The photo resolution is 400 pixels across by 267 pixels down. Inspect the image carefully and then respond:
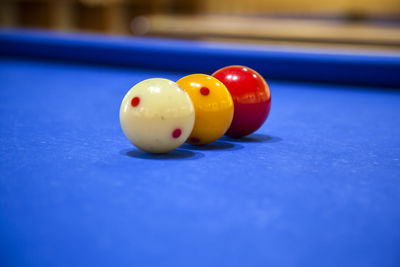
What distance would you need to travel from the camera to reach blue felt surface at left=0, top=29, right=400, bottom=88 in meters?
4.01

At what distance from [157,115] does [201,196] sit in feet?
1.53

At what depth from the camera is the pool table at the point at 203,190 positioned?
112cm

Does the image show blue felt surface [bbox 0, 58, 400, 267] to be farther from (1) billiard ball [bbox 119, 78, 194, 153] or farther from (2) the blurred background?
(2) the blurred background

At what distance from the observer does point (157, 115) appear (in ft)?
5.99

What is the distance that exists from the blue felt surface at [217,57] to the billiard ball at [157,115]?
8.03 feet

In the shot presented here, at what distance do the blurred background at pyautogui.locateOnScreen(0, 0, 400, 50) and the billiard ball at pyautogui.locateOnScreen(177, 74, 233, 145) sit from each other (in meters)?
5.45

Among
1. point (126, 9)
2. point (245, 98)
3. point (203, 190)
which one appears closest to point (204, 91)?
point (245, 98)

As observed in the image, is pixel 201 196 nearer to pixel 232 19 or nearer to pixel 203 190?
pixel 203 190

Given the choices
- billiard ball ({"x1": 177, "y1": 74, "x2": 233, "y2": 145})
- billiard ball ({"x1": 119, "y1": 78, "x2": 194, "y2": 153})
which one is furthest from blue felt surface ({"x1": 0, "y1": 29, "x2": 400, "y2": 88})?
billiard ball ({"x1": 119, "y1": 78, "x2": 194, "y2": 153})

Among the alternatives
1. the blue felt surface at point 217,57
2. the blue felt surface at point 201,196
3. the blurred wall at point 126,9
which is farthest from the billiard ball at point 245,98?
the blurred wall at point 126,9

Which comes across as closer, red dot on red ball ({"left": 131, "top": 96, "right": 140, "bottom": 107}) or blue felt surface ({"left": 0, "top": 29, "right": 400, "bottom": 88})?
red dot on red ball ({"left": 131, "top": 96, "right": 140, "bottom": 107})

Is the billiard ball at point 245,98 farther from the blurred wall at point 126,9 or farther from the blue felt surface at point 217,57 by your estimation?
the blurred wall at point 126,9

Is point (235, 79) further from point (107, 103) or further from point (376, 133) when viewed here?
point (107, 103)

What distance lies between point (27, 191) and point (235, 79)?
3.32 ft
